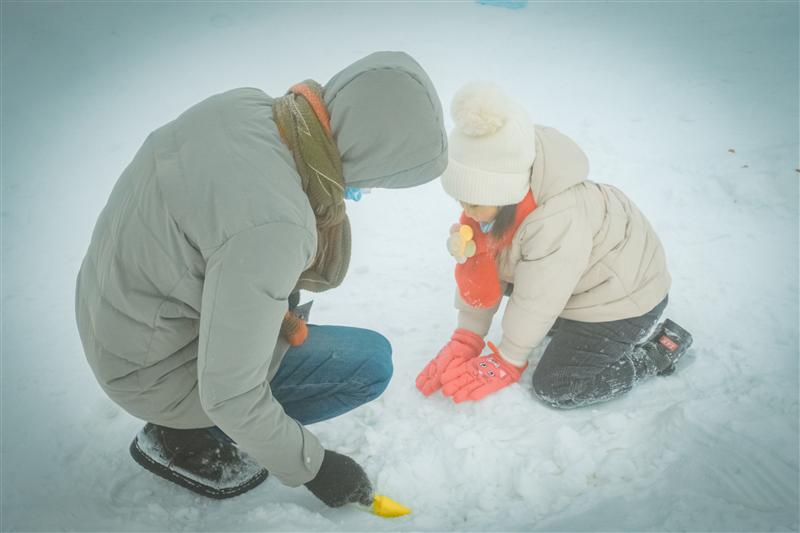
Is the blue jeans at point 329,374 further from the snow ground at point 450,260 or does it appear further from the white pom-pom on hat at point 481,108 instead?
the white pom-pom on hat at point 481,108

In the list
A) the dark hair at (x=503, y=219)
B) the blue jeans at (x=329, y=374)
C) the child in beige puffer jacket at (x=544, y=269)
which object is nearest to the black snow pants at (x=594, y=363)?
the child in beige puffer jacket at (x=544, y=269)

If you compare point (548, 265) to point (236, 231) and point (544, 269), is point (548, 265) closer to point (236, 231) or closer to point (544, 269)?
point (544, 269)

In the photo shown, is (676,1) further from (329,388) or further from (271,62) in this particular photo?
(329,388)

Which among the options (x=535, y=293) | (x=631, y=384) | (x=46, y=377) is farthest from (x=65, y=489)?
(x=631, y=384)

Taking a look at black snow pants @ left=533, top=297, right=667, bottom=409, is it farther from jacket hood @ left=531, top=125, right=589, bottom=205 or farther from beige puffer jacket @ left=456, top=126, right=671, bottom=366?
jacket hood @ left=531, top=125, right=589, bottom=205

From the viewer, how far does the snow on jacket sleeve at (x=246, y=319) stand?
3.13ft

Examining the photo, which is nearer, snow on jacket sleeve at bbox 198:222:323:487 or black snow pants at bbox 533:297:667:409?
snow on jacket sleeve at bbox 198:222:323:487

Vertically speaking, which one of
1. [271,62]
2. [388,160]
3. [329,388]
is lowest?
[329,388]

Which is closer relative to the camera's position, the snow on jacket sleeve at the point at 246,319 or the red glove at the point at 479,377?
the snow on jacket sleeve at the point at 246,319

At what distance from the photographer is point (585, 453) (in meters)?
1.64

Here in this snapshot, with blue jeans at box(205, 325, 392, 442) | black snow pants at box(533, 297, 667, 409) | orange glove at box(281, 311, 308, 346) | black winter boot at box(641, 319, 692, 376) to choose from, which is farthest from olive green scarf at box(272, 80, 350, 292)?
black winter boot at box(641, 319, 692, 376)

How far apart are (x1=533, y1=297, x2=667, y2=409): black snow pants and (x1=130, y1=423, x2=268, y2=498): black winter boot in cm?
98

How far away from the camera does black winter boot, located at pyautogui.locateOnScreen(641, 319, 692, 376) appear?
186 cm

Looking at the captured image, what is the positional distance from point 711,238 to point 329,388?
6.32 feet
